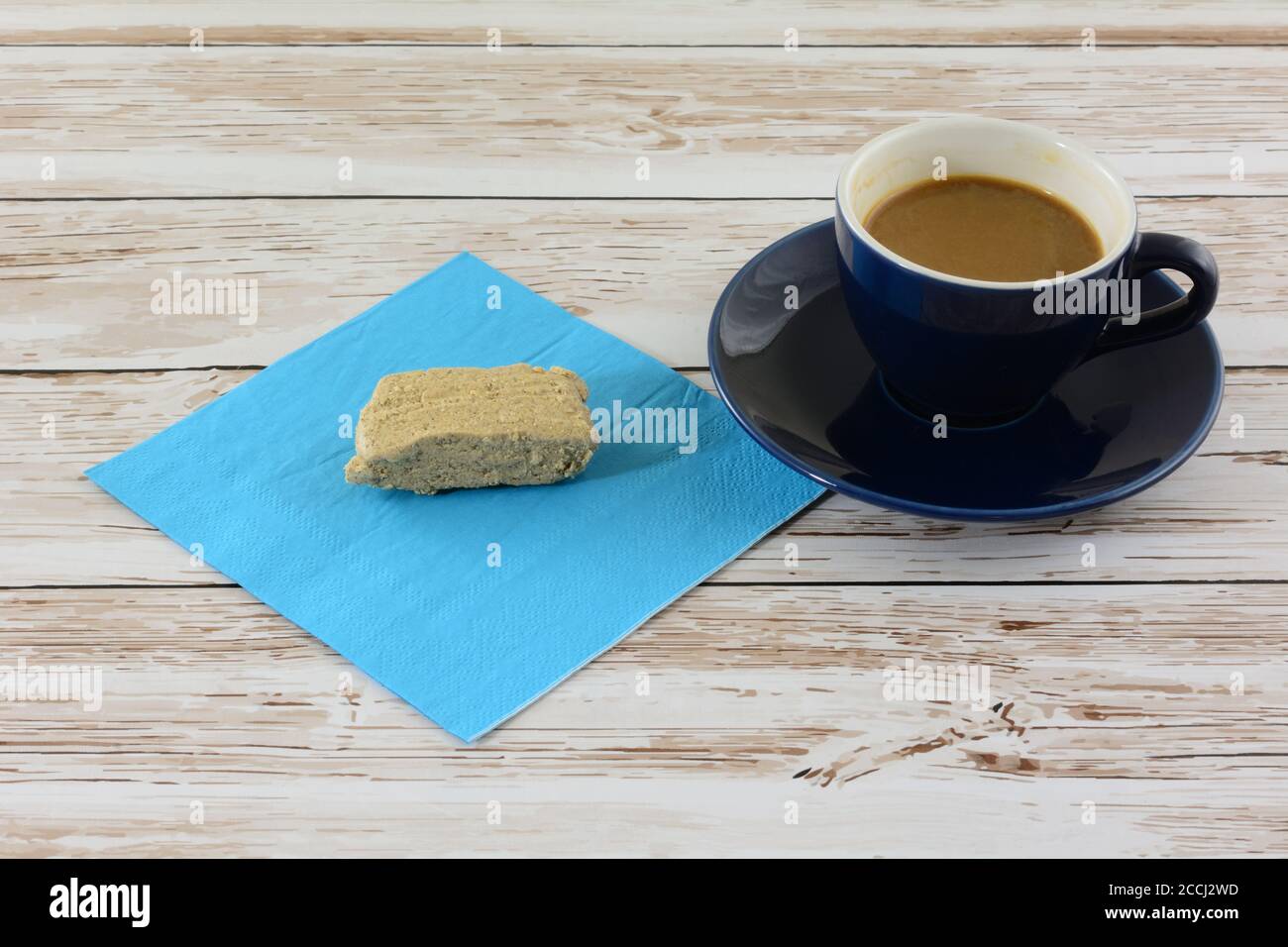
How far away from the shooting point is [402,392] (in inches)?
31.7

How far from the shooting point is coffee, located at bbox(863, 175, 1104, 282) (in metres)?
0.77

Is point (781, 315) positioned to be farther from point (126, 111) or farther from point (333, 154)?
point (126, 111)

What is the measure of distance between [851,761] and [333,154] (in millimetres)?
682

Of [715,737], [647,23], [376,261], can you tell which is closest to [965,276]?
[715,737]

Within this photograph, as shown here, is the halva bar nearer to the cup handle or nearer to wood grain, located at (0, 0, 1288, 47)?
the cup handle

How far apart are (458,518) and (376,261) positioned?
0.29 metres

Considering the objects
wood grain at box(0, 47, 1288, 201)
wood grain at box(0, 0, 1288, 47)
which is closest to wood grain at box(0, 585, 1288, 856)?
wood grain at box(0, 47, 1288, 201)

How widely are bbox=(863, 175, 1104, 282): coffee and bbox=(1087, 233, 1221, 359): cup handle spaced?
Answer: 0.03m

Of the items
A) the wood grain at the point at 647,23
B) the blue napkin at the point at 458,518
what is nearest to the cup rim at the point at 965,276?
the blue napkin at the point at 458,518

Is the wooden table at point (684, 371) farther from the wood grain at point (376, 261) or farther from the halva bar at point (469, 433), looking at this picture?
the halva bar at point (469, 433)

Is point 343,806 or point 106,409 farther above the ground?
point 106,409

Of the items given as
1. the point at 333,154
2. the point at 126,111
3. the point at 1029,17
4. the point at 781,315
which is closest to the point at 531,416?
the point at 781,315

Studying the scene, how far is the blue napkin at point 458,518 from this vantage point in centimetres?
72

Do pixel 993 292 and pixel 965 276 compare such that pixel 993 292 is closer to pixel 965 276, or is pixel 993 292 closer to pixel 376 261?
pixel 965 276
